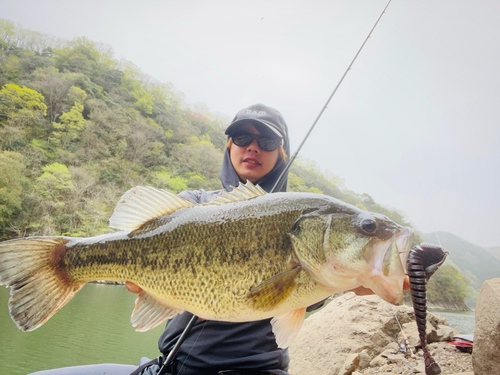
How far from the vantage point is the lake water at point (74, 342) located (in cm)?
568

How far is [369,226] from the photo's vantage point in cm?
131

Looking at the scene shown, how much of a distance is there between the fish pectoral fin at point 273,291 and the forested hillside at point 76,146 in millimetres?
16751

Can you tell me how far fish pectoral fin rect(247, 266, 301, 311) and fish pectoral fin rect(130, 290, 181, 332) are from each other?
0.49 metres

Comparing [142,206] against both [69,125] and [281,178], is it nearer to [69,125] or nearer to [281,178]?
[281,178]

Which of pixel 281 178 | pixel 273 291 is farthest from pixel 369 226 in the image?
pixel 281 178

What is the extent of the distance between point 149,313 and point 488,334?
293cm

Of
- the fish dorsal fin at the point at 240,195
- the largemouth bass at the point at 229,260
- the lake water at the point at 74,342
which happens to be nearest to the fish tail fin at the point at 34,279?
the largemouth bass at the point at 229,260

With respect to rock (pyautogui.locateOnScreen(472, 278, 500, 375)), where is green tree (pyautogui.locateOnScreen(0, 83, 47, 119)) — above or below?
below

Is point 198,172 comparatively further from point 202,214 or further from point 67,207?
point 202,214

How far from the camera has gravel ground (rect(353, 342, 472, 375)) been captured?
3.08 meters

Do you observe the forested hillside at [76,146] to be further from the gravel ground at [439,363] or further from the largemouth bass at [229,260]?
the largemouth bass at [229,260]

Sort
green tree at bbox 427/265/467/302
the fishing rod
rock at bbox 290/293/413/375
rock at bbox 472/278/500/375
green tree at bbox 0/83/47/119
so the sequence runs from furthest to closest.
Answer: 1. green tree at bbox 0/83/47/119
2. green tree at bbox 427/265/467/302
3. rock at bbox 290/293/413/375
4. rock at bbox 472/278/500/375
5. the fishing rod

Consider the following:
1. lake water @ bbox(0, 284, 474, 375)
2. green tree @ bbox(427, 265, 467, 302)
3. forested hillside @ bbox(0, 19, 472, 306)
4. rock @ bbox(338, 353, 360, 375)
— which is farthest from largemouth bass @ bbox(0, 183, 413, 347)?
green tree @ bbox(427, 265, 467, 302)

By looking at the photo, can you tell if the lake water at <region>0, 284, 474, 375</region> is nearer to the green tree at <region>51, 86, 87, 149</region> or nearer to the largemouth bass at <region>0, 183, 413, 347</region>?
the largemouth bass at <region>0, 183, 413, 347</region>
